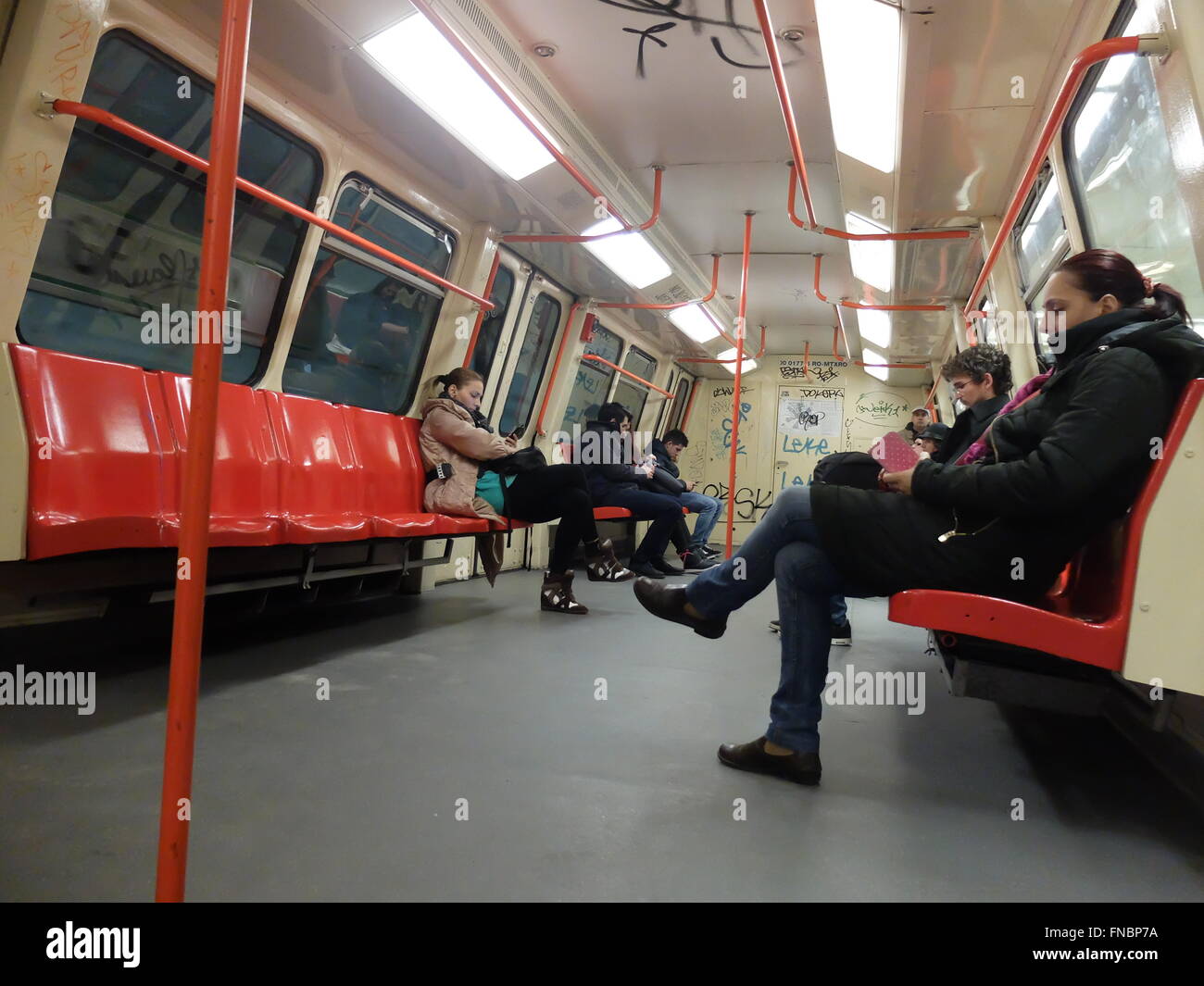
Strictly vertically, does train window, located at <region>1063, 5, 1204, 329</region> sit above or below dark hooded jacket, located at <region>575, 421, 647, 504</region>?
above

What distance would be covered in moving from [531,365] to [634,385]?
9.87 ft

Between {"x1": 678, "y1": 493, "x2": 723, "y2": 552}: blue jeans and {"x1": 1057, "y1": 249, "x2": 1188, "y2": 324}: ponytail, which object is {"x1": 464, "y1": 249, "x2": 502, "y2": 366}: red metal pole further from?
{"x1": 1057, "y1": 249, "x2": 1188, "y2": 324}: ponytail

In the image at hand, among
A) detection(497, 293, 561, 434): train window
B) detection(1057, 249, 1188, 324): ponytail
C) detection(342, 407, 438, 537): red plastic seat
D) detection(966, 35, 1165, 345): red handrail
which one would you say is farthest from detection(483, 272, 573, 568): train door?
detection(1057, 249, 1188, 324): ponytail

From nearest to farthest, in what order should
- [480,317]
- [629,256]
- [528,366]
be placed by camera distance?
[480,317] < [629,256] < [528,366]

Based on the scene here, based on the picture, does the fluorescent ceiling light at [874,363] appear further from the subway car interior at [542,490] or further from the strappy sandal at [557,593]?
the strappy sandal at [557,593]

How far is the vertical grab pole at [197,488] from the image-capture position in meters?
0.99

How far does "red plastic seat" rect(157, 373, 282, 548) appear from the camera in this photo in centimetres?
263

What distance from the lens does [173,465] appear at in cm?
279

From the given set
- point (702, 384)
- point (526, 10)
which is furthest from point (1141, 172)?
point (702, 384)

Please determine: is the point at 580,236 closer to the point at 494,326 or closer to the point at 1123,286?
the point at 494,326

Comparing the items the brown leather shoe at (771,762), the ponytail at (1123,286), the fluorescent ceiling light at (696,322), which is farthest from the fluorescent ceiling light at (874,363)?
the brown leather shoe at (771,762)

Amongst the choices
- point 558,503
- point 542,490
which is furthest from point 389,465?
point 558,503

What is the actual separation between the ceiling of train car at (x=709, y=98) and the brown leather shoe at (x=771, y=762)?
2643mm

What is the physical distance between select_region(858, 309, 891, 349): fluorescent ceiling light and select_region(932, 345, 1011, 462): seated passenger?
4531 millimetres
